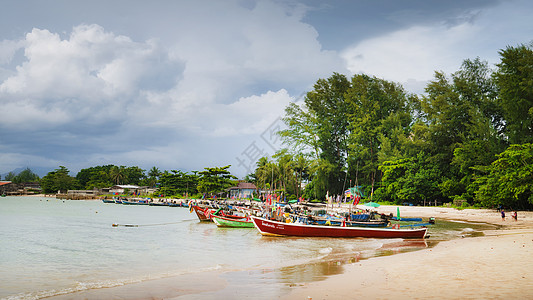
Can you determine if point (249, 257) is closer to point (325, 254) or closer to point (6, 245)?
point (325, 254)

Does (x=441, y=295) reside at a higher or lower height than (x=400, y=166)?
lower

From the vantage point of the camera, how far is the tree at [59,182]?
117312mm

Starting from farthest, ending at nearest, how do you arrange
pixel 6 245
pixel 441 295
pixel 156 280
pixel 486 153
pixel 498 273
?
pixel 486 153 → pixel 6 245 → pixel 156 280 → pixel 498 273 → pixel 441 295

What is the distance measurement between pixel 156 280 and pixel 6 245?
50.8 ft

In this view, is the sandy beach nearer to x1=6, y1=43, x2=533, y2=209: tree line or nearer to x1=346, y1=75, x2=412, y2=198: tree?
x1=6, y1=43, x2=533, y2=209: tree line

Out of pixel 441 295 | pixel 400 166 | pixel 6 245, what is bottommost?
pixel 6 245

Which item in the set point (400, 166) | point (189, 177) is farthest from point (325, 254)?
point (189, 177)

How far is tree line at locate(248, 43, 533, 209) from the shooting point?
37.1m

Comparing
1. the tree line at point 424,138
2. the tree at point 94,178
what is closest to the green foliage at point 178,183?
the tree line at point 424,138

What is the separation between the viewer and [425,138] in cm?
5059

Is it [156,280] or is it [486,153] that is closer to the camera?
[156,280]

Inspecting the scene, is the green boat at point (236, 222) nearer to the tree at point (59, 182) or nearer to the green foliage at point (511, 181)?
the green foliage at point (511, 181)

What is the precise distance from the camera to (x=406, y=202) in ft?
165

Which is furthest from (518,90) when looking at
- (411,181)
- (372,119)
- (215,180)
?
(215,180)
